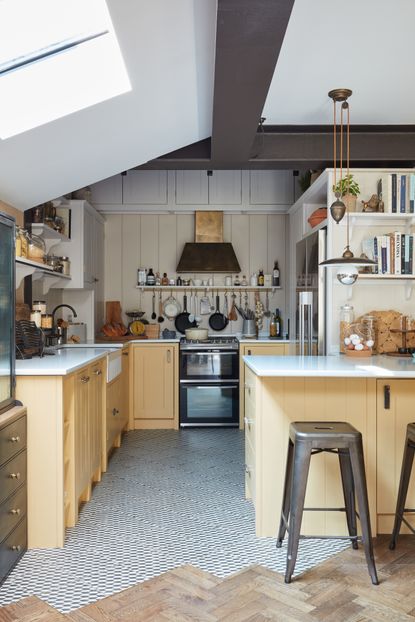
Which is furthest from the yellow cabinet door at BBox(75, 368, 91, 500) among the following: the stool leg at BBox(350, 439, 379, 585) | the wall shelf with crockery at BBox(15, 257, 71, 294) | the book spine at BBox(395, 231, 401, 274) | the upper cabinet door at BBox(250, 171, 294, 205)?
the upper cabinet door at BBox(250, 171, 294, 205)

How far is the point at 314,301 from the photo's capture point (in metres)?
4.20

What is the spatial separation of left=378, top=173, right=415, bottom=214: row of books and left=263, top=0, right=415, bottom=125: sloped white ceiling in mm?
450

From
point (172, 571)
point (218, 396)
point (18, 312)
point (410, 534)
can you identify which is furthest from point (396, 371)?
point (218, 396)

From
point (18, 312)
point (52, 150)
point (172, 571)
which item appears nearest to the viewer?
point (172, 571)

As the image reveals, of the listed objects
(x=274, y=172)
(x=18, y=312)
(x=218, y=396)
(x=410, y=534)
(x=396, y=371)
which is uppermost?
(x=274, y=172)

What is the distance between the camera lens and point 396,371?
2.67 metres

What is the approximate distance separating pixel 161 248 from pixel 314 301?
2.51 meters

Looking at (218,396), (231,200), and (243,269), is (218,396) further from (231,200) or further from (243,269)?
(231,200)

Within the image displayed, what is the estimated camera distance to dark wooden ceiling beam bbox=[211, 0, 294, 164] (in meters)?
2.07

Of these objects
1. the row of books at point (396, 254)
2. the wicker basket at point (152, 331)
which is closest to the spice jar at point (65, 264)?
the wicker basket at point (152, 331)

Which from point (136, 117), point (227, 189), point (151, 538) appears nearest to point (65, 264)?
point (136, 117)

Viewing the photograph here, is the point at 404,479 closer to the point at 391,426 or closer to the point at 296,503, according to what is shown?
the point at 391,426

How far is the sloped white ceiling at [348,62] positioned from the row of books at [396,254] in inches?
35.0

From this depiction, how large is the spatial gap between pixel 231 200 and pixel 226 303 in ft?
3.91
